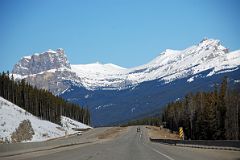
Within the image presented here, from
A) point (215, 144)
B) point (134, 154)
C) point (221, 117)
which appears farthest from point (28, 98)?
point (134, 154)

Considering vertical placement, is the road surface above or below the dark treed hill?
below

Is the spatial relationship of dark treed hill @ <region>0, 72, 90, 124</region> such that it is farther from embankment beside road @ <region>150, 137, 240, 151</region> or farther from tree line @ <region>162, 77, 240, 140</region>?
embankment beside road @ <region>150, 137, 240, 151</region>

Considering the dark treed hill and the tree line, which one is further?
the dark treed hill

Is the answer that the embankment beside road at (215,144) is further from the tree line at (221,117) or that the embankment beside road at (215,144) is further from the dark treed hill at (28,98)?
the dark treed hill at (28,98)

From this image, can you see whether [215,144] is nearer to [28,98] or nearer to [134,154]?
[134,154]

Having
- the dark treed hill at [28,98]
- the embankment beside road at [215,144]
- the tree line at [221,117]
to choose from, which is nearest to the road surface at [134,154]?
the embankment beside road at [215,144]

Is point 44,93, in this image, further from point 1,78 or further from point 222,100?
point 222,100

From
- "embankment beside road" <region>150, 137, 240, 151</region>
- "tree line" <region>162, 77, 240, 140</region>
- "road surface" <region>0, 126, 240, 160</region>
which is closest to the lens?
"road surface" <region>0, 126, 240, 160</region>

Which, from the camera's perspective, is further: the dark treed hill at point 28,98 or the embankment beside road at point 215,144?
the dark treed hill at point 28,98

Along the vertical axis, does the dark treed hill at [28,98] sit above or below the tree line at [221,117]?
above

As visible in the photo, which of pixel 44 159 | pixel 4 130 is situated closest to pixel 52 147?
pixel 44 159

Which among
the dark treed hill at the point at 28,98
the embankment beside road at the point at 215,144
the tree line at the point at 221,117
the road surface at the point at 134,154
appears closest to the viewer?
the road surface at the point at 134,154

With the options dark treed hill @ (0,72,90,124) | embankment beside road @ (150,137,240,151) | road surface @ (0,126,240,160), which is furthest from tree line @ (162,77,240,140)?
dark treed hill @ (0,72,90,124)

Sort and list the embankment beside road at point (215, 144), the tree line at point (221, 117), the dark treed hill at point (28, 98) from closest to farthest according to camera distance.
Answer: the embankment beside road at point (215, 144) → the tree line at point (221, 117) → the dark treed hill at point (28, 98)
